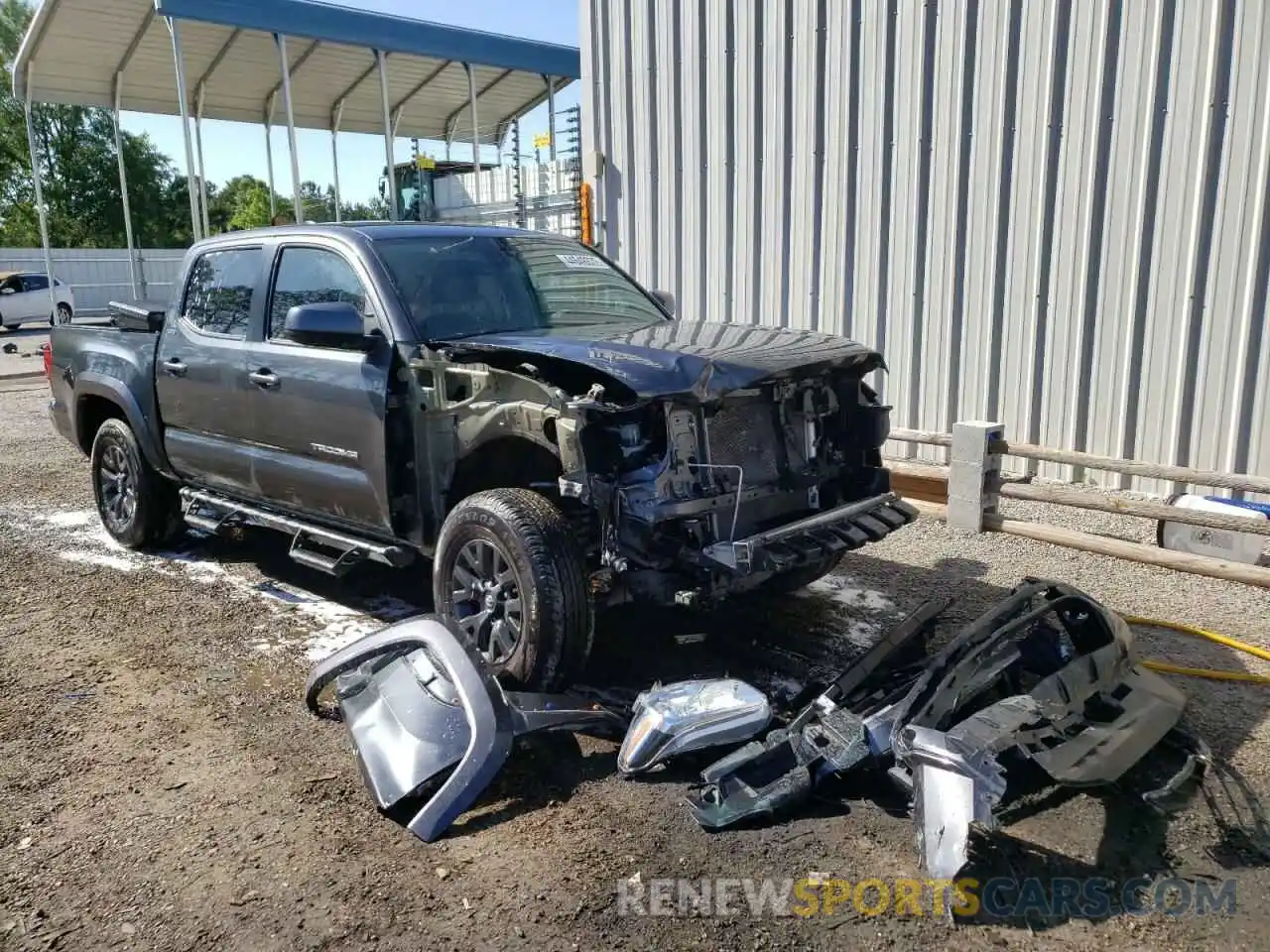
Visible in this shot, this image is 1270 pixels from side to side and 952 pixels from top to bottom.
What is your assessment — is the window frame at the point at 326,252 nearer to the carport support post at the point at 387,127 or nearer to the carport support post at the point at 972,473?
the carport support post at the point at 972,473

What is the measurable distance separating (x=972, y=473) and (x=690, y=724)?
3.68 meters

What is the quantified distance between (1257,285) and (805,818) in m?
5.36

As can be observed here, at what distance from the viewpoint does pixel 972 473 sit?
644cm

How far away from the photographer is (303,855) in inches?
121

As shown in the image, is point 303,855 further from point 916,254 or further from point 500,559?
point 916,254

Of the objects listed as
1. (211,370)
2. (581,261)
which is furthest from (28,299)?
(581,261)

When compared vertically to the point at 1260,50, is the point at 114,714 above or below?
below

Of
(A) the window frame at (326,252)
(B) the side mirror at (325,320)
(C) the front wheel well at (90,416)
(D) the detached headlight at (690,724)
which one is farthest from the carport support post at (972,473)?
(C) the front wheel well at (90,416)

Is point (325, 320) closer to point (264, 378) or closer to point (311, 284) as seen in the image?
point (311, 284)

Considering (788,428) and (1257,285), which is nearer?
(788,428)

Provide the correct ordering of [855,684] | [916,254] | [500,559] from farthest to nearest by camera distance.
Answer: [916,254] < [500,559] < [855,684]

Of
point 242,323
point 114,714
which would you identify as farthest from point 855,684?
point 242,323

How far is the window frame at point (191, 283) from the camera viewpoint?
5.38 meters

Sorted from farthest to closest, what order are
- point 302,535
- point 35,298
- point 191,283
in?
1. point 35,298
2. point 191,283
3. point 302,535
